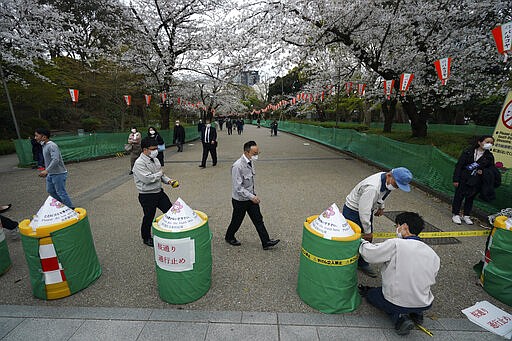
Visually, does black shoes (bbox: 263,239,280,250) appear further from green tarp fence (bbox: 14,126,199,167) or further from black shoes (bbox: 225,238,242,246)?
green tarp fence (bbox: 14,126,199,167)

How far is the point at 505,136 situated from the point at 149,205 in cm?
718

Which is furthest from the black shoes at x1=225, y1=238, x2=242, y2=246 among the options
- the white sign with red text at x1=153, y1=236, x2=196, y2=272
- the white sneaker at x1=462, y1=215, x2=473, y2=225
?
the white sneaker at x1=462, y1=215, x2=473, y2=225

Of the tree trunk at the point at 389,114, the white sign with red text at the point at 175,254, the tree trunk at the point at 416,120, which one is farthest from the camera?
the tree trunk at the point at 389,114

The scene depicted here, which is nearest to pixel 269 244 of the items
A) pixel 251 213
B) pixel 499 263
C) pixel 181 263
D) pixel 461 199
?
pixel 251 213

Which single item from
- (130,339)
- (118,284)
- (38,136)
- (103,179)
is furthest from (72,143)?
(130,339)

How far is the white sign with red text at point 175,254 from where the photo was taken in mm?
2527

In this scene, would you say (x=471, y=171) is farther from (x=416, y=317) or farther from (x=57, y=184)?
(x=57, y=184)

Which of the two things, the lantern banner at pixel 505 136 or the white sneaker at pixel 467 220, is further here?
the lantern banner at pixel 505 136

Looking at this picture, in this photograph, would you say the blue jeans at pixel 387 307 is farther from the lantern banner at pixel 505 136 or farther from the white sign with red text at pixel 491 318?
the lantern banner at pixel 505 136

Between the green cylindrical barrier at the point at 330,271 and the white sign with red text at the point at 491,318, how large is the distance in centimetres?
113

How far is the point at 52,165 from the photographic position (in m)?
4.46

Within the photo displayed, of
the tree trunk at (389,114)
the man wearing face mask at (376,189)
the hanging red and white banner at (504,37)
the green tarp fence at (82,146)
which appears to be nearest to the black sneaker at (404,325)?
the man wearing face mask at (376,189)

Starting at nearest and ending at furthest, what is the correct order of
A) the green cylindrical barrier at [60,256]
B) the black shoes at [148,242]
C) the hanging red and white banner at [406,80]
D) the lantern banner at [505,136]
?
the green cylindrical barrier at [60,256]
the black shoes at [148,242]
the lantern banner at [505,136]
the hanging red and white banner at [406,80]

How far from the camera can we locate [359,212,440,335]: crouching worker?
225 cm
